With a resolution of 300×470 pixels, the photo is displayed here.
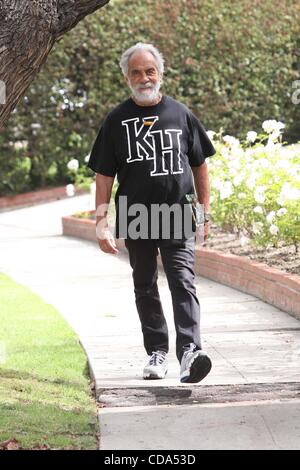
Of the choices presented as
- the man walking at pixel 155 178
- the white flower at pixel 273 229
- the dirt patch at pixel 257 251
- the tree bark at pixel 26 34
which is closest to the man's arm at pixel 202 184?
the man walking at pixel 155 178

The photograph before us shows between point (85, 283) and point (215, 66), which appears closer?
point (85, 283)

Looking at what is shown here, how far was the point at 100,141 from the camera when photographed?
6.63 metres

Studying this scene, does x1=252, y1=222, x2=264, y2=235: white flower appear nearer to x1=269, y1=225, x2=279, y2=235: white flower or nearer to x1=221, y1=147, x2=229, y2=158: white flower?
x1=269, y1=225, x2=279, y2=235: white flower

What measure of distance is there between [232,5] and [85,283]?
28.4 ft

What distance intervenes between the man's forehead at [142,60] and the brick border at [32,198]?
1077cm

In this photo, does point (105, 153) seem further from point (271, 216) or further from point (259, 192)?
point (259, 192)

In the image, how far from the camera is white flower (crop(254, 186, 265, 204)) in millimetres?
10031

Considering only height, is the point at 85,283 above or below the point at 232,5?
below

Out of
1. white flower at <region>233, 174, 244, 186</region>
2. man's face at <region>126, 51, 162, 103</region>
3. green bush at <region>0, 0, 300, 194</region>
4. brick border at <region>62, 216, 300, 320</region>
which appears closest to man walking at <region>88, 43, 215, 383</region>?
man's face at <region>126, 51, 162, 103</region>

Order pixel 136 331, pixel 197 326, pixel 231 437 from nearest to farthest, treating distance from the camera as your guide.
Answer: pixel 231 437, pixel 197 326, pixel 136 331

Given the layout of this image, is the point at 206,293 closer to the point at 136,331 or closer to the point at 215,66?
the point at 136,331

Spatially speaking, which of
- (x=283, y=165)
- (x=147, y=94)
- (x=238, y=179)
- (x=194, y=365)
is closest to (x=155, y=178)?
(x=147, y=94)
